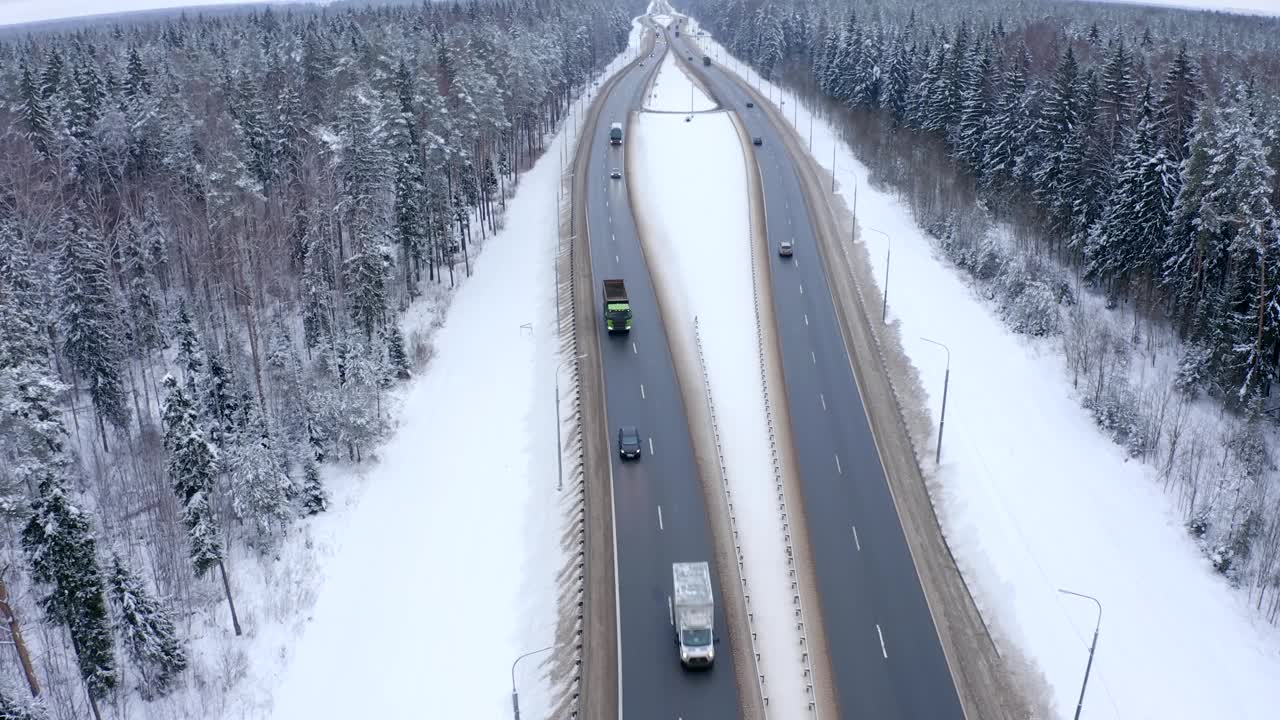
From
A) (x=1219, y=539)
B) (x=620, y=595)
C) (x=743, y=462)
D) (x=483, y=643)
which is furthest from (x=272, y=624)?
(x=1219, y=539)

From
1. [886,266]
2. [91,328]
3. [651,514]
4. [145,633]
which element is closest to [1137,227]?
[886,266]

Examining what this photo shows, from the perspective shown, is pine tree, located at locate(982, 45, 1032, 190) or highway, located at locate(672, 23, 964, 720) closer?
highway, located at locate(672, 23, 964, 720)

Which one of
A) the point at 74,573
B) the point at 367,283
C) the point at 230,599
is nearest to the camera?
the point at 74,573

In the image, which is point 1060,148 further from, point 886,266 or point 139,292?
point 139,292

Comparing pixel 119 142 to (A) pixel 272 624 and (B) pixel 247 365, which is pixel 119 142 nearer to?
(B) pixel 247 365

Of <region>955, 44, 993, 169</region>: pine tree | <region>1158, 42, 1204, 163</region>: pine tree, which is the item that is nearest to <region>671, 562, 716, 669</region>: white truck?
<region>1158, 42, 1204, 163</region>: pine tree

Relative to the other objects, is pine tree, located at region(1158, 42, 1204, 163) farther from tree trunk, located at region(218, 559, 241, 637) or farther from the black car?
tree trunk, located at region(218, 559, 241, 637)

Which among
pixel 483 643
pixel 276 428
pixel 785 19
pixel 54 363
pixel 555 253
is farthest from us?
pixel 785 19
